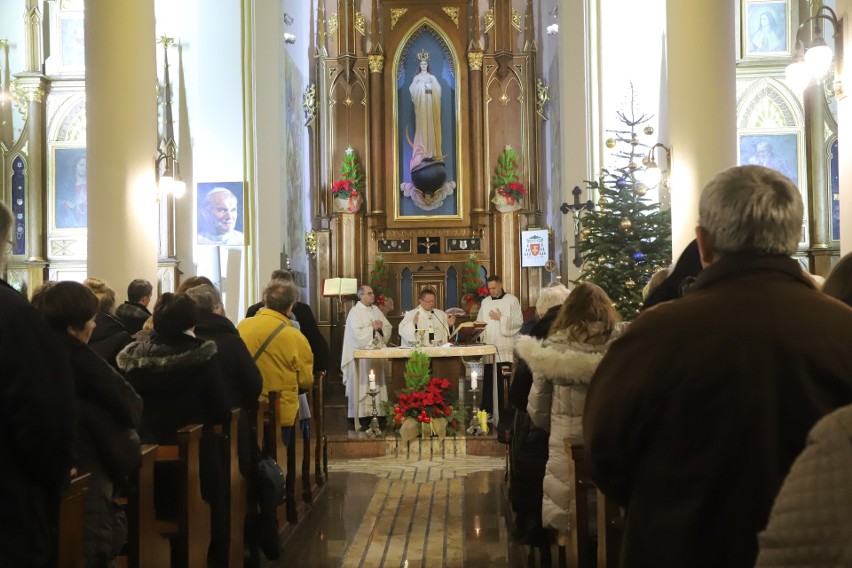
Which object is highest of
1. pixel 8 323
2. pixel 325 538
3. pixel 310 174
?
pixel 310 174

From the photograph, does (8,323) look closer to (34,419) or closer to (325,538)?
(34,419)

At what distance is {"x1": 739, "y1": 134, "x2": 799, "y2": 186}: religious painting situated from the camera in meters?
12.3

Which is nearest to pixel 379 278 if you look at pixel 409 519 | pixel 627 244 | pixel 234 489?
pixel 627 244

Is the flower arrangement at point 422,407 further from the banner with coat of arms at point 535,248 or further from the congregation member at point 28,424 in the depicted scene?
the congregation member at point 28,424

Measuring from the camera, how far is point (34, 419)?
115 inches

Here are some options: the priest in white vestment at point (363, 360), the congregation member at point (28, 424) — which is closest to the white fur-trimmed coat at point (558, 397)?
the congregation member at point (28, 424)

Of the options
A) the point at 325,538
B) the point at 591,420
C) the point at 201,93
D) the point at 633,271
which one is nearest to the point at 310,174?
the point at 201,93

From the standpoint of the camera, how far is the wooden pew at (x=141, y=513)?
427 centimetres

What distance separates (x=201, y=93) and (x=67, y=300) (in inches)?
439

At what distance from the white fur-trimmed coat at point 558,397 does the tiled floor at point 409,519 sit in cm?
137

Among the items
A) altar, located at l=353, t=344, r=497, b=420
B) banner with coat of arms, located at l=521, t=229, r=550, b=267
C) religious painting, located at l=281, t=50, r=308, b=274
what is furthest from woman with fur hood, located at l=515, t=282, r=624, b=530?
banner with coat of arms, located at l=521, t=229, r=550, b=267

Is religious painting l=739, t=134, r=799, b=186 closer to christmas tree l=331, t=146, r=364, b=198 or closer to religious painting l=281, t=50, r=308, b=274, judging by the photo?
religious painting l=281, t=50, r=308, b=274

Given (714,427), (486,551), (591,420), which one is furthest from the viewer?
(486,551)

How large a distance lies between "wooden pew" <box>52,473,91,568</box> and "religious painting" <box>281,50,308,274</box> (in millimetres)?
12294
